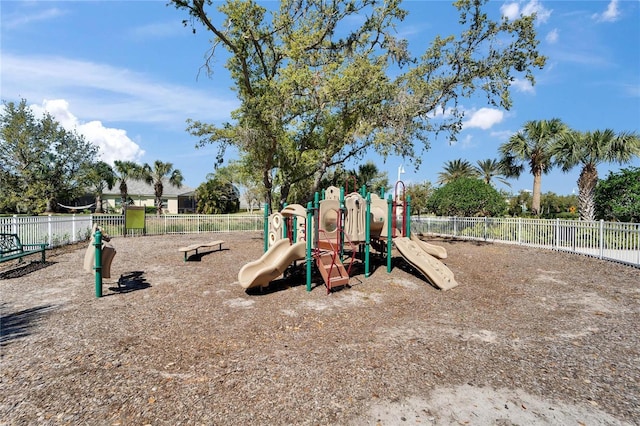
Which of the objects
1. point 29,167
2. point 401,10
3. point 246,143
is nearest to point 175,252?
point 246,143

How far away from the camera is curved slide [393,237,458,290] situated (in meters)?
7.81

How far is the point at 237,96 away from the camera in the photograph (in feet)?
52.8

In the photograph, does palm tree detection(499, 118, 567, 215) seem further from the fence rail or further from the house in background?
the house in background

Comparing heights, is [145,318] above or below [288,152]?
below

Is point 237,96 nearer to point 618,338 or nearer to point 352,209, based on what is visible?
point 352,209

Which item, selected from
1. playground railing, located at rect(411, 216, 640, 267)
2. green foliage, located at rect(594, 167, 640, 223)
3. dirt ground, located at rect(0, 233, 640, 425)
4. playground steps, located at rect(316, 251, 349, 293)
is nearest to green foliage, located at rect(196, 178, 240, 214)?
playground railing, located at rect(411, 216, 640, 267)

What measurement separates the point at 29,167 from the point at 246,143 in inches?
1054

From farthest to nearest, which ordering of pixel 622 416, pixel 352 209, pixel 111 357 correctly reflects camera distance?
pixel 352 209 → pixel 111 357 → pixel 622 416

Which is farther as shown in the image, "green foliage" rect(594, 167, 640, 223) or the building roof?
the building roof

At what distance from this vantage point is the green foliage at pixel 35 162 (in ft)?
91.5

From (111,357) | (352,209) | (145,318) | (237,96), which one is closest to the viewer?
(111,357)

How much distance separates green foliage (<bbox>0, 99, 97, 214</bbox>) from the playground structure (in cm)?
2819

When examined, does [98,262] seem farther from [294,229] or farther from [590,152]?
[590,152]

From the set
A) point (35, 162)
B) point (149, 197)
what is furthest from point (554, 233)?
point (149, 197)
